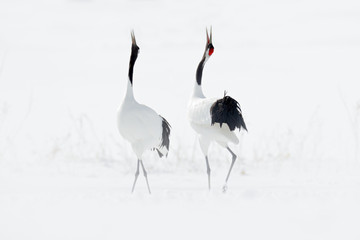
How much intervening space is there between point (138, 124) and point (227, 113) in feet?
3.47

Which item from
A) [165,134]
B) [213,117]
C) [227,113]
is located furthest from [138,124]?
[227,113]

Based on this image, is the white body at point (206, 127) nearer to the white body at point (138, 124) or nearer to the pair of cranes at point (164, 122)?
the pair of cranes at point (164, 122)

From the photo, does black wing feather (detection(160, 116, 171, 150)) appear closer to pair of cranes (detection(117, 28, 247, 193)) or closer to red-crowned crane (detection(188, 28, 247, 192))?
pair of cranes (detection(117, 28, 247, 193))

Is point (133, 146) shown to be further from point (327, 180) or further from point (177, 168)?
point (327, 180)

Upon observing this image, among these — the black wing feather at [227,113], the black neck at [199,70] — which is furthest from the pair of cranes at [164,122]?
the black neck at [199,70]

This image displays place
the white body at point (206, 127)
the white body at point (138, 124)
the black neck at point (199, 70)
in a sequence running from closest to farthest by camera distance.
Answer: the white body at point (138, 124)
the white body at point (206, 127)
the black neck at point (199, 70)

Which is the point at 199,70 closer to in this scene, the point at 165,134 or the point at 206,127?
the point at 206,127

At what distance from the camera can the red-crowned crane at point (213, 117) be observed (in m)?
6.86

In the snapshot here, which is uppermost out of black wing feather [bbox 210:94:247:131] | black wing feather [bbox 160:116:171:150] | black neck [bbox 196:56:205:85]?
black neck [bbox 196:56:205:85]

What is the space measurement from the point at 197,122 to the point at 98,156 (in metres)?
2.72

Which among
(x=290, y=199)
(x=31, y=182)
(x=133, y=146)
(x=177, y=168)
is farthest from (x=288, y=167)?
(x=31, y=182)

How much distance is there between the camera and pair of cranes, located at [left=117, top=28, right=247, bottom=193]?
6.76 m

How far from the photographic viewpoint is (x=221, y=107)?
6.86 meters

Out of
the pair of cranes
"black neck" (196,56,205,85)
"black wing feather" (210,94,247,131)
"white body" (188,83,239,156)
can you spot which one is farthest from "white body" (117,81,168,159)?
"black neck" (196,56,205,85)
